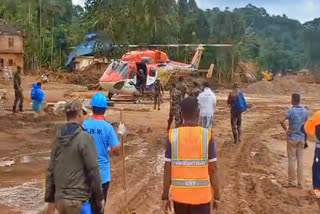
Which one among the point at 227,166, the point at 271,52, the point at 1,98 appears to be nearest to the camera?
the point at 227,166

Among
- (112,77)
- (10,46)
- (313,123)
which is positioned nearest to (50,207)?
(313,123)

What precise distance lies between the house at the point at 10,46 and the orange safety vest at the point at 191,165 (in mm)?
56255

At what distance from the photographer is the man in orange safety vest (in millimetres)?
5473

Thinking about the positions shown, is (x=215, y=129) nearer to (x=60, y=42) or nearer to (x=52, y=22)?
(x=60, y=42)

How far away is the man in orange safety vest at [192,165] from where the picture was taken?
18.0 feet

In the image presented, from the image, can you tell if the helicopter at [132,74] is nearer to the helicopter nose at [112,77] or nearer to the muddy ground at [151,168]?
the helicopter nose at [112,77]

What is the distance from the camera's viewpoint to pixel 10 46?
60.3 m

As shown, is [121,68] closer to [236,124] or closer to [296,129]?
[236,124]

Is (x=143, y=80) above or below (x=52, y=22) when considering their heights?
below

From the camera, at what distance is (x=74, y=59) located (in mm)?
66375

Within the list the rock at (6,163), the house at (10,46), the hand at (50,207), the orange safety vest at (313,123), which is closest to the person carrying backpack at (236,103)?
the rock at (6,163)

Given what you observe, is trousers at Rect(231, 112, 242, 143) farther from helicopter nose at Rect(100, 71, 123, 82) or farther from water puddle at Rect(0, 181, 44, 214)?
helicopter nose at Rect(100, 71, 123, 82)

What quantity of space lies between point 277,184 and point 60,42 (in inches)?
2338

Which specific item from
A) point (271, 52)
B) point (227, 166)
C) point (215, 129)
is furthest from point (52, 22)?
point (227, 166)
